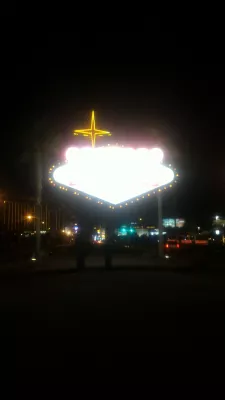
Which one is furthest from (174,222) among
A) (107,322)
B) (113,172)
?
(107,322)

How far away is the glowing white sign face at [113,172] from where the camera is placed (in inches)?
1379

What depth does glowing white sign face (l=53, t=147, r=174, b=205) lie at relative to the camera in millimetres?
35031

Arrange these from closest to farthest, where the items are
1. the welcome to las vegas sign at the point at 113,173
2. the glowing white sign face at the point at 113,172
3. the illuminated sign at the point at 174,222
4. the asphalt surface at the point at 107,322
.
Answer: the asphalt surface at the point at 107,322, the welcome to las vegas sign at the point at 113,173, the glowing white sign face at the point at 113,172, the illuminated sign at the point at 174,222

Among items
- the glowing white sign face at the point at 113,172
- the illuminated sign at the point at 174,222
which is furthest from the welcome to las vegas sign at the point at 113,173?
the illuminated sign at the point at 174,222

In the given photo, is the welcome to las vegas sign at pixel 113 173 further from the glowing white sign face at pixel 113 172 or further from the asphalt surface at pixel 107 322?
the asphalt surface at pixel 107 322

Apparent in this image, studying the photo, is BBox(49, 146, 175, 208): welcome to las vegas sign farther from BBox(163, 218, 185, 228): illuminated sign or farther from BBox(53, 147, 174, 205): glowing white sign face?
BBox(163, 218, 185, 228): illuminated sign

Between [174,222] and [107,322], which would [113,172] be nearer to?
[174,222]

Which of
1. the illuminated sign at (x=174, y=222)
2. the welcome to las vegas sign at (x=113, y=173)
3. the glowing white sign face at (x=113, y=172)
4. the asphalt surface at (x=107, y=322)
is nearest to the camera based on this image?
the asphalt surface at (x=107, y=322)

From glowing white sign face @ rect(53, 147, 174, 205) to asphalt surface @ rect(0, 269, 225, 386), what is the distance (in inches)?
823

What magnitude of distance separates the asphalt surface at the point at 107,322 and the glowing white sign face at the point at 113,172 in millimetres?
20914

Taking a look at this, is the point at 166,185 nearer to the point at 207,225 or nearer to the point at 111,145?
the point at 111,145

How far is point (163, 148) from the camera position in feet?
121

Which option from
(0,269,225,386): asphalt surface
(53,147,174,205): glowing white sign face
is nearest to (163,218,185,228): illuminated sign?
(53,147,174,205): glowing white sign face

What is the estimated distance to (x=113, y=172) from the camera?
36531mm
